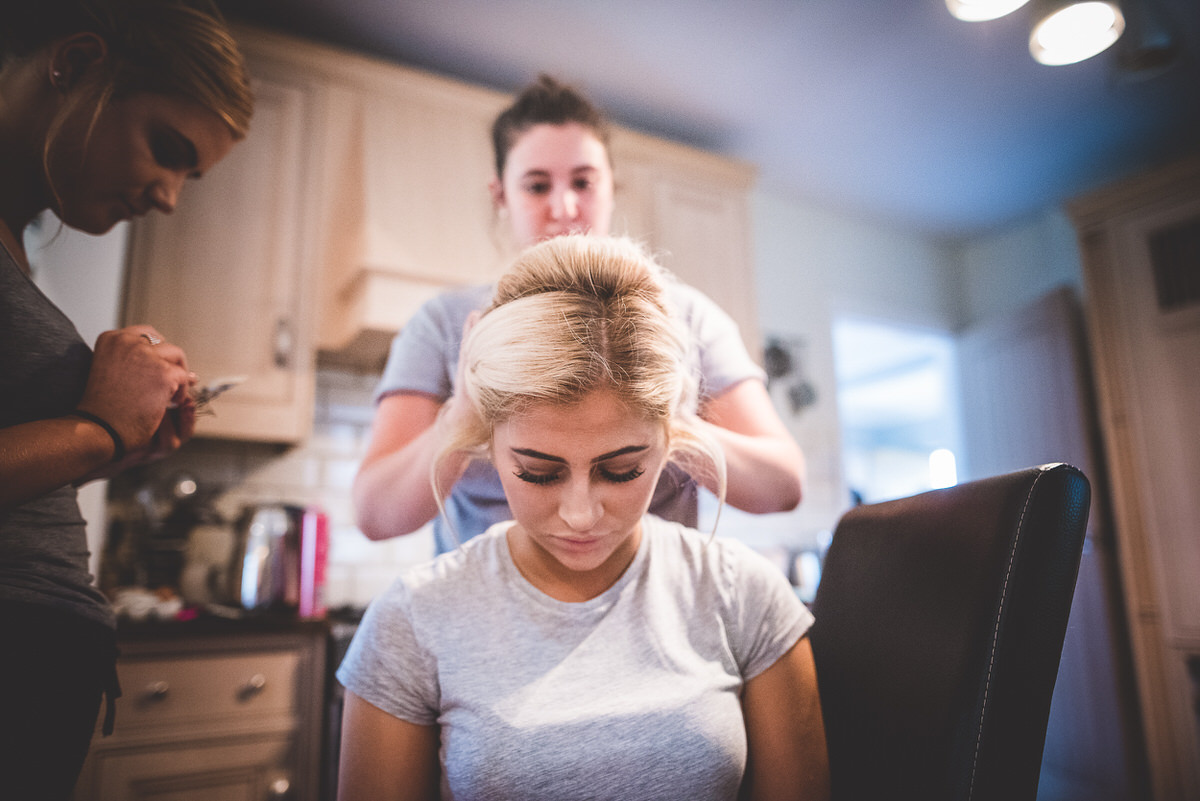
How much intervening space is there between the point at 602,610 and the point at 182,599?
1.76 meters

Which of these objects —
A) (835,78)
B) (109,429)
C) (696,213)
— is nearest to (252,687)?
(109,429)

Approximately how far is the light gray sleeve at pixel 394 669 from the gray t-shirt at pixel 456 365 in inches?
10.9

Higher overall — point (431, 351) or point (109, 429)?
point (431, 351)

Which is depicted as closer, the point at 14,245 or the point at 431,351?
the point at 14,245

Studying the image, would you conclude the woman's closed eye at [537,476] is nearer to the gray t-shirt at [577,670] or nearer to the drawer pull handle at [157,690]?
the gray t-shirt at [577,670]

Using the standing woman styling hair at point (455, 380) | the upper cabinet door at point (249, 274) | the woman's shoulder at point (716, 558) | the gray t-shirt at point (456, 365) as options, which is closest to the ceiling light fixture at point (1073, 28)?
the standing woman styling hair at point (455, 380)

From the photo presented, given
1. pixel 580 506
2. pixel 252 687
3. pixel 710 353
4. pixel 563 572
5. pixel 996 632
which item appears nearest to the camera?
pixel 996 632

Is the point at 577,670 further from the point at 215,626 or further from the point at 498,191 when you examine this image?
the point at 215,626

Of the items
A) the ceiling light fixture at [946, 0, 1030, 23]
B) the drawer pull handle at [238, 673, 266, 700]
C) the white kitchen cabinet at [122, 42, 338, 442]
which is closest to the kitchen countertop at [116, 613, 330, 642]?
the drawer pull handle at [238, 673, 266, 700]

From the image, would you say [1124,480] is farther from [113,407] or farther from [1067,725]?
[113,407]

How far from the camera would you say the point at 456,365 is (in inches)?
47.4

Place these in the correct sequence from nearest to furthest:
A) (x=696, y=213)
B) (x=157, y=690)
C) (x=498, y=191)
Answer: (x=498, y=191) → (x=157, y=690) → (x=696, y=213)

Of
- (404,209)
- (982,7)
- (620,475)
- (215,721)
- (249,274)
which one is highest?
(982,7)

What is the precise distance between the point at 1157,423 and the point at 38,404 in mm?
3536
